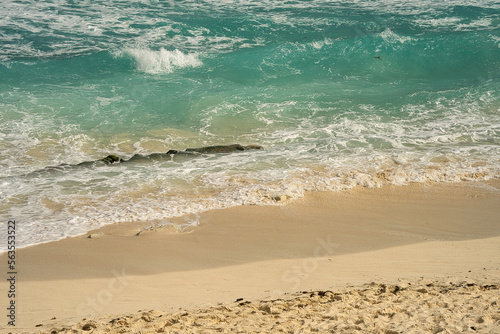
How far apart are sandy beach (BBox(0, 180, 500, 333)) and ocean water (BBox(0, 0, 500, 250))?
72 cm

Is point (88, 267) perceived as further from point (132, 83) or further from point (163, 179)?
point (132, 83)

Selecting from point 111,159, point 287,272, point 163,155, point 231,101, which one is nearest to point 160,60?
point 231,101

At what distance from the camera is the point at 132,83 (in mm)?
15766

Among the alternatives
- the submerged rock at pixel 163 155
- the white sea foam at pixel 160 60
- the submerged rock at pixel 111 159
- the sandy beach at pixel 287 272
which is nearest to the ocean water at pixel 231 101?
the white sea foam at pixel 160 60

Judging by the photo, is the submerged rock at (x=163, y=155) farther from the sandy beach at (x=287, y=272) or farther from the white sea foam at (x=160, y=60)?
the white sea foam at (x=160, y=60)

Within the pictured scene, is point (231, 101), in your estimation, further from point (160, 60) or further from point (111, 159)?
point (111, 159)

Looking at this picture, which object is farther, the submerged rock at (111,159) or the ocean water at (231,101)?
the submerged rock at (111,159)

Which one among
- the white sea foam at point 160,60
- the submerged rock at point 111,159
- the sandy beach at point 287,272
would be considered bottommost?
the submerged rock at point 111,159

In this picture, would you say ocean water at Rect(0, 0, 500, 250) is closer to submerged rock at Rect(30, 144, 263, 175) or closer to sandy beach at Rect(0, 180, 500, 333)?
submerged rock at Rect(30, 144, 263, 175)

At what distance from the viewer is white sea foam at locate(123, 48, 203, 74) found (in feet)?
55.4

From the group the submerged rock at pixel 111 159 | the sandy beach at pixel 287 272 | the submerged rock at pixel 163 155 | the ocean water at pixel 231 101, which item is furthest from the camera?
the submerged rock at pixel 111 159

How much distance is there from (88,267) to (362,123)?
809cm

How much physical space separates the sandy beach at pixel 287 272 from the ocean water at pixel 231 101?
716 millimetres

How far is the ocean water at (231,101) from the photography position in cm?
884
